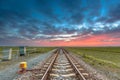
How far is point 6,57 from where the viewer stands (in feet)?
66.9

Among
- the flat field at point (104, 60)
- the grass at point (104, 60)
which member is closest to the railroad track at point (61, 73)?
the flat field at point (104, 60)

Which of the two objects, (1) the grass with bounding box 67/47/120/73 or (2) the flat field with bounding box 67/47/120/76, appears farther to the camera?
(1) the grass with bounding box 67/47/120/73

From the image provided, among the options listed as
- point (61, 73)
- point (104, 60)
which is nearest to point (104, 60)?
point (104, 60)

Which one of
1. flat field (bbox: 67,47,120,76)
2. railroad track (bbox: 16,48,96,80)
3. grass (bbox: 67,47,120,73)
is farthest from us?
grass (bbox: 67,47,120,73)

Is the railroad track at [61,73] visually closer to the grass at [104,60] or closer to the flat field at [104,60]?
the flat field at [104,60]

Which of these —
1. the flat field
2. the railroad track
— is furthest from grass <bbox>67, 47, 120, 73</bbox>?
the railroad track

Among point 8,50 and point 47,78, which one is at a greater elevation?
point 8,50

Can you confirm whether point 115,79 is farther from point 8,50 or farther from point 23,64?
point 8,50

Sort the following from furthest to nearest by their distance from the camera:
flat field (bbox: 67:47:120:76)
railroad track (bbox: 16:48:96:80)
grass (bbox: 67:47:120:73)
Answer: grass (bbox: 67:47:120:73), flat field (bbox: 67:47:120:76), railroad track (bbox: 16:48:96:80)

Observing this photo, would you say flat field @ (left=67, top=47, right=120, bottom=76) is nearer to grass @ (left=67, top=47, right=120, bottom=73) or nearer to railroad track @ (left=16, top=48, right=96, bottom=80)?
grass @ (left=67, top=47, right=120, bottom=73)

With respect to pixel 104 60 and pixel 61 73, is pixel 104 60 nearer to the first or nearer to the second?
pixel 104 60

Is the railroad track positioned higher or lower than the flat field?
higher

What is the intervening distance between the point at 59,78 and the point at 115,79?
3.42m

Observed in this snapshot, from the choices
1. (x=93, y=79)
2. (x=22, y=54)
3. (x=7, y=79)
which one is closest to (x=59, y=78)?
(x=93, y=79)
